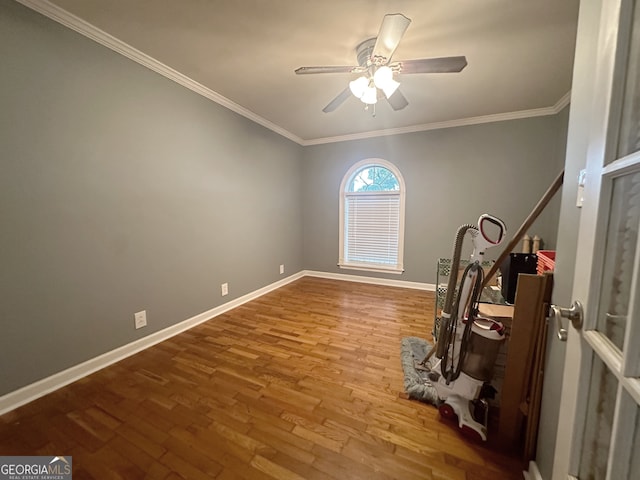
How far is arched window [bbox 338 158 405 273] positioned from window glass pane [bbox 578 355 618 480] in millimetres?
3327

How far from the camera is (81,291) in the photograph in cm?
179

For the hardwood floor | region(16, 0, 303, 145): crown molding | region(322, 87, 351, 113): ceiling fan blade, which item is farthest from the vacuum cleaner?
region(16, 0, 303, 145): crown molding

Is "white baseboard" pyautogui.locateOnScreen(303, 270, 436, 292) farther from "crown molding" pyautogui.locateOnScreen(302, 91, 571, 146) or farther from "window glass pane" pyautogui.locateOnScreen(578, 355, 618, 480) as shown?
"window glass pane" pyautogui.locateOnScreen(578, 355, 618, 480)

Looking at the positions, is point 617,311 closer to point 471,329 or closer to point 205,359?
point 471,329

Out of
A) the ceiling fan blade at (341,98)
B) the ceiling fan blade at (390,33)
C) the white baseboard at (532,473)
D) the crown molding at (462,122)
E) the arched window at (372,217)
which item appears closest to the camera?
the white baseboard at (532,473)

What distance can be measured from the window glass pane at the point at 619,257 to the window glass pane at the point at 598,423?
0.10 m

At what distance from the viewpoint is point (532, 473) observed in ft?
3.59

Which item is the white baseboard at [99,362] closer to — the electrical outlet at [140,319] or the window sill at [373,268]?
the electrical outlet at [140,319]

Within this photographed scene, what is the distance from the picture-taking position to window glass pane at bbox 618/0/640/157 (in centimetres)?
Result: 52

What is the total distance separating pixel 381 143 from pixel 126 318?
3.82 metres

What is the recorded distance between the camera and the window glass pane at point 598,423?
0.58 m

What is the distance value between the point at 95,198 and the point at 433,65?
2581 millimetres

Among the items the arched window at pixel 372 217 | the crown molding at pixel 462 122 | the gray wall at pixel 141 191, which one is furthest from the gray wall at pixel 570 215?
the arched window at pixel 372 217

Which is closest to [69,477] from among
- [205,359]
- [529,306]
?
[205,359]
